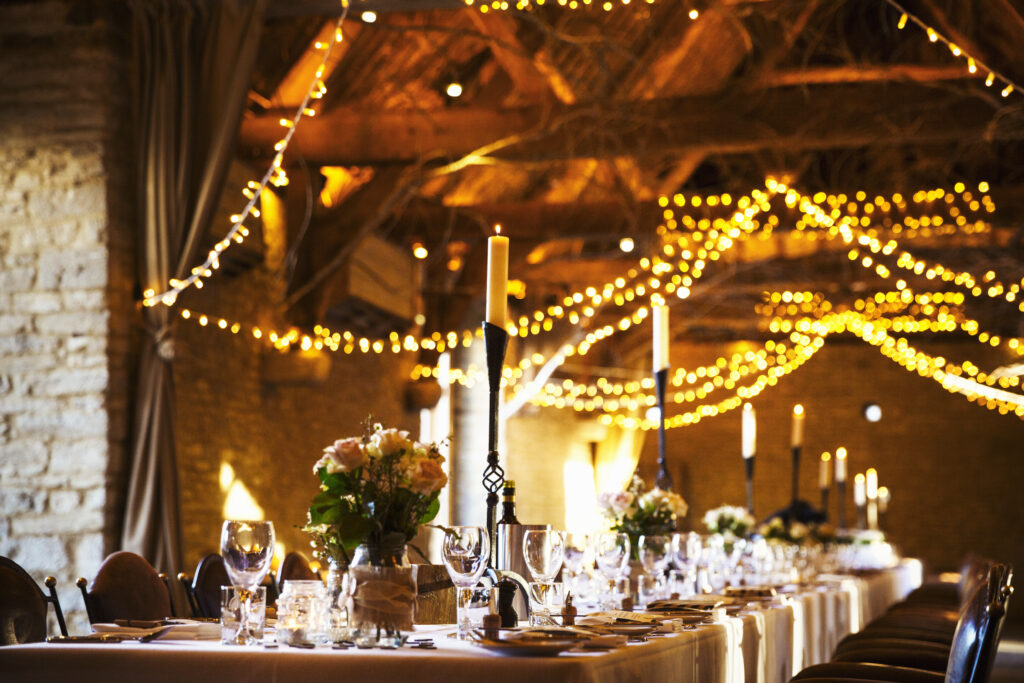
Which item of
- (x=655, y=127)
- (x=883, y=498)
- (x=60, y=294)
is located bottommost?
(x=883, y=498)

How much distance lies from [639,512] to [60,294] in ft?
9.75

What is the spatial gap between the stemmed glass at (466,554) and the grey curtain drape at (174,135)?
11.7 ft

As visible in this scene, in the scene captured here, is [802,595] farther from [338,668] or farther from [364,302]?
[364,302]

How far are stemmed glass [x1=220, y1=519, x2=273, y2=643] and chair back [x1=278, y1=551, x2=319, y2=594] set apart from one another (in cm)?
204

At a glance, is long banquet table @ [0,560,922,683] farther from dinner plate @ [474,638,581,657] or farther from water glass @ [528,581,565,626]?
water glass @ [528,581,565,626]

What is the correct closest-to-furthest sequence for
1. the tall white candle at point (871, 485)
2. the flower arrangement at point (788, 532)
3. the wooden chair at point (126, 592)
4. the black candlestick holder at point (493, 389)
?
the black candlestick holder at point (493, 389) < the wooden chair at point (126, 592) < the flower arrangement at point (788, 532) < the tall white candle at point (871, 485)

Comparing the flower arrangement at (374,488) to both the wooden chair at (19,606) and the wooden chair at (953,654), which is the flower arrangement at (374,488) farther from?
the wooden chair at (953,654)

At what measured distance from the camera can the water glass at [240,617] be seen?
2260 millimetres

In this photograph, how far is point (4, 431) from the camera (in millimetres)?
5730

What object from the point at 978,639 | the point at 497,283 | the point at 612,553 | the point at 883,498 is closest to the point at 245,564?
the point at 497,283

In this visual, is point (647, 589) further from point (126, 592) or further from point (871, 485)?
point (871, 485)

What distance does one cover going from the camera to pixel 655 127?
24.8ft

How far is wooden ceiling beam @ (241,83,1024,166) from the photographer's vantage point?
283 inches

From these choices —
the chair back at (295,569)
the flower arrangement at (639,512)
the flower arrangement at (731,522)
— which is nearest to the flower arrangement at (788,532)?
the flower arrangement at (731,522)
